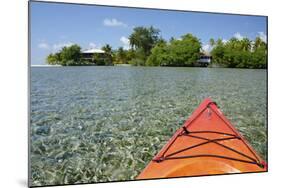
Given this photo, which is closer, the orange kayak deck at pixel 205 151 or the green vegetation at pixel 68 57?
the green vegetation at pixel 68 57

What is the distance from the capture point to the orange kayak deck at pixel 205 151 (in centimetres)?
371

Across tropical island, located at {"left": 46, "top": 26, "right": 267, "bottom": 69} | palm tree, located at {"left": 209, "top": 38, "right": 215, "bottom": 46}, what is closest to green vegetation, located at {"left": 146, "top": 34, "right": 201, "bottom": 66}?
tropical island, located at {"left": 46, "top": 26, "right": 267, "bottom": 69}

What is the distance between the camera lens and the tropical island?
352 centimetres

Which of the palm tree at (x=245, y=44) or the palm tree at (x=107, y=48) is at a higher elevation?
the palm tree at (x=245, y=44)

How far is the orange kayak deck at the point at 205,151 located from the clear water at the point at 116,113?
0.23 feet

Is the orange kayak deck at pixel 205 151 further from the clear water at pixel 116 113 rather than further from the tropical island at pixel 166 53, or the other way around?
the tropical island at pixel 166 53

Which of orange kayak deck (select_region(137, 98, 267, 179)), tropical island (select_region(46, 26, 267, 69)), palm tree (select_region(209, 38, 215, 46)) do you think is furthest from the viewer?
palm tree (select_region(209, 38, 215, 46))

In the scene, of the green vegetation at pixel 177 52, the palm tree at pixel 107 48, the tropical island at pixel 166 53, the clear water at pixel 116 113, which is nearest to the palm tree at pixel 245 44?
the tropical island at pixel 166 53

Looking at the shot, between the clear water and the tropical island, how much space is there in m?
0.07

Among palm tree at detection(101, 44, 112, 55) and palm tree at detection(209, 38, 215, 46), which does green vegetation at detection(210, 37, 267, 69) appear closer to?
palm tree at detection(209, 38, 215, 46)

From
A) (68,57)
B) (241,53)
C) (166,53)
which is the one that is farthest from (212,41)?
(68,57)

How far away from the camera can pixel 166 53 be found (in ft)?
12.5

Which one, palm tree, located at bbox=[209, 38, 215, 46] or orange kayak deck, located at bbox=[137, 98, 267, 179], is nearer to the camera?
orange kayak deck, located at bbox=[137, 98, 267, 179]

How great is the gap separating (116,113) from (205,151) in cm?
90
